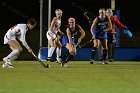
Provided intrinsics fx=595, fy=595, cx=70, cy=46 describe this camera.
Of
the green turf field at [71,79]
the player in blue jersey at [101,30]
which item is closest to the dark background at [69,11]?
the player in blue jersey at [101,30]

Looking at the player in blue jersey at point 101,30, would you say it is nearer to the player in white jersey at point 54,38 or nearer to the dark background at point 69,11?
the player in white jersey at point 54,38

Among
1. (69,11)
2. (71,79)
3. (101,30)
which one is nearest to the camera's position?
(71,79)

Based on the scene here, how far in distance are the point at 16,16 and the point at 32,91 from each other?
2937cm

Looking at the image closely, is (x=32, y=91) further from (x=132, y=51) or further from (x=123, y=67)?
Result: (x=132, y=51)

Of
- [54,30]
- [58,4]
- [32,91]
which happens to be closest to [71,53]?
[54,30]

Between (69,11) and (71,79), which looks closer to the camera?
(71,79)

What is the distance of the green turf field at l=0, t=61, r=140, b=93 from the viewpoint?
1181 cm

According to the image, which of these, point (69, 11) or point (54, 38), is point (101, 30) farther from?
point (69, 11)

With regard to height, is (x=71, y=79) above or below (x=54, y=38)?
below

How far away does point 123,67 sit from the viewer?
1781cm

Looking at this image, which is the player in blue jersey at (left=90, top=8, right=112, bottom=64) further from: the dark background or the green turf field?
the dark background

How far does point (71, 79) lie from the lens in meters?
13.8

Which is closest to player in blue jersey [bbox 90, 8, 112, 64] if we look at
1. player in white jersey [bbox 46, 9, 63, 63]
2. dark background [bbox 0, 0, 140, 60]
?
player in white jersey [bbox 46, 9, 63, 63]

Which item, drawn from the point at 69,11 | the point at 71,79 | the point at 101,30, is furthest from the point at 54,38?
the point at 69,11
